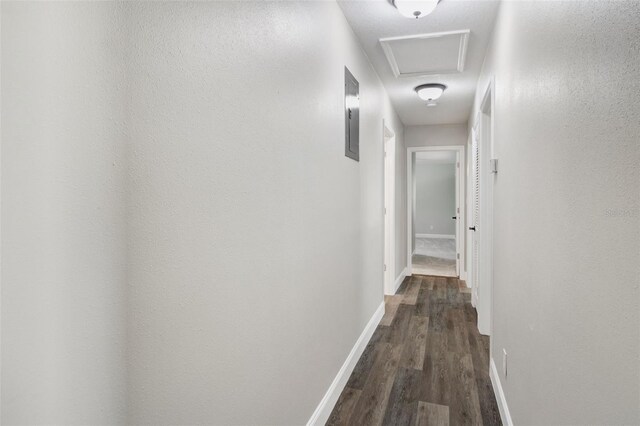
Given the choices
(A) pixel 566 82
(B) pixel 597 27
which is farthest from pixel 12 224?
(A) pixel 566 82

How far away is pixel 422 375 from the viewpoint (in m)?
2.74

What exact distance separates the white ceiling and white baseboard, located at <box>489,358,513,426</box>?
2.31 metres

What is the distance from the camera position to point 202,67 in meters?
1.07

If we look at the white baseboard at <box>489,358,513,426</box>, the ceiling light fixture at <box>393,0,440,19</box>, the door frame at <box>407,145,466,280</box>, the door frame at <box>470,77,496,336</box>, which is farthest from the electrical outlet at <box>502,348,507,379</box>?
the door frame at <box>407,145,466,280</box>

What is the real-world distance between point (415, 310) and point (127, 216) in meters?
3.94

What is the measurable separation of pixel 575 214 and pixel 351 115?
1.89 metres

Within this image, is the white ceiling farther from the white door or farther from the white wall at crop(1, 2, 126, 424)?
the white wall at crop(1, 2, 126, 424)

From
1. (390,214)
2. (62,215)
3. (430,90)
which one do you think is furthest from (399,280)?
(62,215)

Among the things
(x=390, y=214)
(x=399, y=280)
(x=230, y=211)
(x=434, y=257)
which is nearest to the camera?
(x=230, y=211)

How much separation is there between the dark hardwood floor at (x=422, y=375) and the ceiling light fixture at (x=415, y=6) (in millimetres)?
2367

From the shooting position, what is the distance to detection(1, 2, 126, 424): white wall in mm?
621

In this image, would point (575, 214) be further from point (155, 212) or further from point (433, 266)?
point (433, 266)

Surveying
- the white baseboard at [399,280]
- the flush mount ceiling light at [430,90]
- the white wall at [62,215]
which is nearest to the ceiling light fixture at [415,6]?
the flush mount ceiling light at [430,90]

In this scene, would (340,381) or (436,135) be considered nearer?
(340,381)
